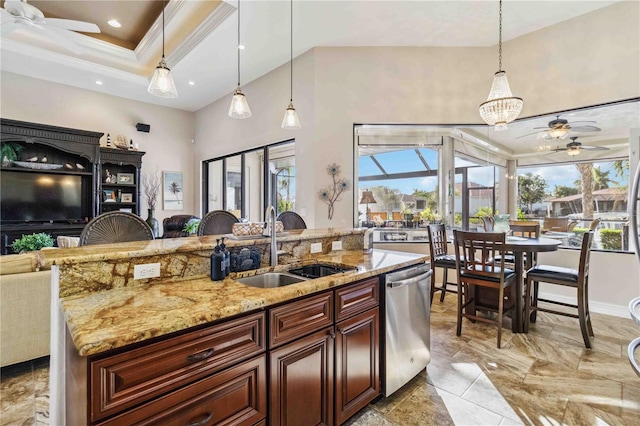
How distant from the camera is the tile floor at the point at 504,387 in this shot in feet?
6.28

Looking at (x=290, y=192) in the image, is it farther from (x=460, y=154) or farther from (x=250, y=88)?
(x=460, y=154)

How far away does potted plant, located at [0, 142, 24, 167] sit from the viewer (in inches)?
194

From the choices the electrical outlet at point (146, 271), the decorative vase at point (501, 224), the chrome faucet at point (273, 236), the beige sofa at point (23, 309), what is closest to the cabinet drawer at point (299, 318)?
the chrome faucet at point (273, 236)

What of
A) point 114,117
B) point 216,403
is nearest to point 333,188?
point 216,403

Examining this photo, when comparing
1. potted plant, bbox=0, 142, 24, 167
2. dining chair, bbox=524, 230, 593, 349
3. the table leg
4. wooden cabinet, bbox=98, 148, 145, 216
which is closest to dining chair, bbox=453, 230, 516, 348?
the table leg

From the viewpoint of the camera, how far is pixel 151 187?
6.72 metres

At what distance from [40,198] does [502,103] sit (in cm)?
740

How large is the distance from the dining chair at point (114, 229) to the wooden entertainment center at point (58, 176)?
4.04 m

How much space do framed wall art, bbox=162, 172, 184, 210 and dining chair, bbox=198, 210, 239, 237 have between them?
434cm

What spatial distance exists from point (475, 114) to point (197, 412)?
479cm

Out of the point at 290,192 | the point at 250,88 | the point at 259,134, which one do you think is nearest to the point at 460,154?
the point at 290,192

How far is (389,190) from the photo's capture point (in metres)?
5.35

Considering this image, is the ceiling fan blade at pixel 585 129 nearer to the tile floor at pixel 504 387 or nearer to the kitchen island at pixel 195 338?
the tile floor at pixel 504 387

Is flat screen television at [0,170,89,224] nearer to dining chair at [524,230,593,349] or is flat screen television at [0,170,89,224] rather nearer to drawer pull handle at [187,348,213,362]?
drawer pull handle at [187,348,213,362]
